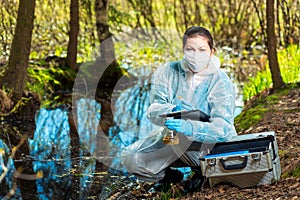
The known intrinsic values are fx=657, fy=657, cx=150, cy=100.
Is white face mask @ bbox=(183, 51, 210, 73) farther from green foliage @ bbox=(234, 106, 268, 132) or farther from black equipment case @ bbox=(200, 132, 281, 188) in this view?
green foliage @ bbox=(234, 106, 268, 132)

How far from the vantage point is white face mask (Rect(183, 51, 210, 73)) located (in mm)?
4879

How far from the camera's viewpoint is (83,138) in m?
7.40

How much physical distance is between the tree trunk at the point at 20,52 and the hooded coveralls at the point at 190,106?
373 cm

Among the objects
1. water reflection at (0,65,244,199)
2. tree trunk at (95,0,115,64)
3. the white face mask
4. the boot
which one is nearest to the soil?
the boot

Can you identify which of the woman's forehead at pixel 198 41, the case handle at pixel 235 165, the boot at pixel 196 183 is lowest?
the boot at pixel 196 183

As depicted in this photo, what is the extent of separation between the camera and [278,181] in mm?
4512

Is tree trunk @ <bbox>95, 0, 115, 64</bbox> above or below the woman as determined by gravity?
above

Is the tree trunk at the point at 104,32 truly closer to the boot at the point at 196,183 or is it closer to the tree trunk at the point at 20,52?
the tree trunk at the point at 20,52

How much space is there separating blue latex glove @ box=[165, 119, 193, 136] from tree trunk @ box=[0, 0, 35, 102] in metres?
4.36

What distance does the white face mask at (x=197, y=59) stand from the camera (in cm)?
488

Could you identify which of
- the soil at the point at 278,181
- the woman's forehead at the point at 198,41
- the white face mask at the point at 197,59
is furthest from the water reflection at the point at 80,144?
the woman's forehead at the point at 198,41

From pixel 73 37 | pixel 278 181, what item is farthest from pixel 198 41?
pixel 73 37

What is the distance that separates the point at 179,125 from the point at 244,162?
20.3 inches

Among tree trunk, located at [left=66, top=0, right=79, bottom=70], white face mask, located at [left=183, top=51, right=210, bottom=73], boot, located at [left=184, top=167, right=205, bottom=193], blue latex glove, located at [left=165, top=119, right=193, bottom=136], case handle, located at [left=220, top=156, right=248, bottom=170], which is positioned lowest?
boot, located at [left=184, top=167, right=205, bottom=193]
